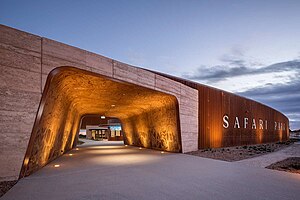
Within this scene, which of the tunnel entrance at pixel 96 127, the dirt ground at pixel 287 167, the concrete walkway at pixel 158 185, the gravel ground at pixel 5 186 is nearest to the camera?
the concrete walkway at pixel 158 185

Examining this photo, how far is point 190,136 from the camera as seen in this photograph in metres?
13.9

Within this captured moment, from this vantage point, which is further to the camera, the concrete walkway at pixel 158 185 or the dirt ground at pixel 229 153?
the dirt ground at pixel 229 153

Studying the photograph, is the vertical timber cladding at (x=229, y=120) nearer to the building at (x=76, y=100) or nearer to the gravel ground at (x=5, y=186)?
the building at (x=76, y=100)

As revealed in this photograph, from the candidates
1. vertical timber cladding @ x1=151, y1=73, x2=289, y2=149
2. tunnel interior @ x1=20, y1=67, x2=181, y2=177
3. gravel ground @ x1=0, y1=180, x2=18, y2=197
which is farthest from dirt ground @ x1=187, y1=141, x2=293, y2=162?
gravel ground @ x1=0, y1=180, x2=18, y2=197

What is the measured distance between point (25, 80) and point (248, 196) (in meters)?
7.03

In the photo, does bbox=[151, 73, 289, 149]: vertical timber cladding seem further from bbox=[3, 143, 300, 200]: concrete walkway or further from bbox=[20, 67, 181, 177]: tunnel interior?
bbox=[3, 143, 300, 200]: concrete walkway

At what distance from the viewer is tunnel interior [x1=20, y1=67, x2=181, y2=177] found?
267 inches

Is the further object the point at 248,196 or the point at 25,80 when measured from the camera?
the point at 25,80

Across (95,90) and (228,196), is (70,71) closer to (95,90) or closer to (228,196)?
(95,90)

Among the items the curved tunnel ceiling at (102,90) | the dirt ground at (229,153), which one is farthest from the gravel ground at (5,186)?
the dirt ground at (229,153)

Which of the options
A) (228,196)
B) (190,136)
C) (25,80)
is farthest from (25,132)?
(190,136)

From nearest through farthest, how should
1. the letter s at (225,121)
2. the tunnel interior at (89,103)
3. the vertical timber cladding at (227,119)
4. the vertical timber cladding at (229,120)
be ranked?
the tunnel interior at (89,103) < the vertical timber cladding at (227,119) < the vertical timber cladding at (229,120) < the letter s at (225,121)

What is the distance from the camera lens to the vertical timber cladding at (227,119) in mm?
16016

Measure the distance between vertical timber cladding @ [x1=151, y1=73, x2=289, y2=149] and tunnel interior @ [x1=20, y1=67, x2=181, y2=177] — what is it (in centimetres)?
325
